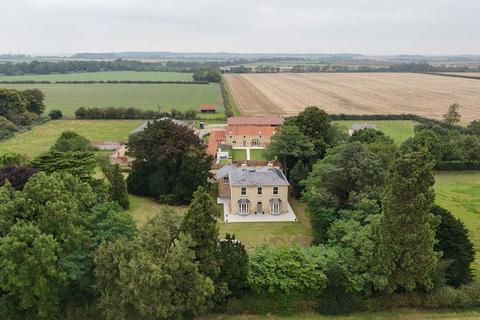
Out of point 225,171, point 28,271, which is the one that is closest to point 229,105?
point 225,171

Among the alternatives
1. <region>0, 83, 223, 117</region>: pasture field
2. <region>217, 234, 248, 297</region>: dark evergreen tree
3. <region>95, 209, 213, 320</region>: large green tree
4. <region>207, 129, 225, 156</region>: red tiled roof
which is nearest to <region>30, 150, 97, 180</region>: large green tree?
<region>95, 209, 213, 320</region>: large green tree

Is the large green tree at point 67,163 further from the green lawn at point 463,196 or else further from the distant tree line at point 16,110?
the distant tree line at point 16,110

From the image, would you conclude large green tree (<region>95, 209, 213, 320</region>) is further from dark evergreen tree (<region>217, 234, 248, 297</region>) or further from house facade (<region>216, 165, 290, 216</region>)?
house facade (<region>216, 165, 290, 216</region>)

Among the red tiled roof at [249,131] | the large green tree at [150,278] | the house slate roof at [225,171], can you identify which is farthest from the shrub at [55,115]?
the large green tree at [150,278]

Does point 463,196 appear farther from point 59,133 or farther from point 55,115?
point 55,115

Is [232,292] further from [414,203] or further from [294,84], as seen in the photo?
[294,84]

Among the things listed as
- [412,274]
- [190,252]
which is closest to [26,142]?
[190,252]

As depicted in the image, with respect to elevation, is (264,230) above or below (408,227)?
below
